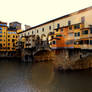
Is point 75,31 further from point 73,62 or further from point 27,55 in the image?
point 27,55

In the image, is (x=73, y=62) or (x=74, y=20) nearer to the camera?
(x=73, y=62)

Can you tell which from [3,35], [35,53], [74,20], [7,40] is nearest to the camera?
[74,20]

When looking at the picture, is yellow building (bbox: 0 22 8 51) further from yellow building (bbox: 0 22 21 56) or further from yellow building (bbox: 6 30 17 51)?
yellow building (bbox: 6 30 17 51)

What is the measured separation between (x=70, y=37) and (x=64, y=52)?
4764mm

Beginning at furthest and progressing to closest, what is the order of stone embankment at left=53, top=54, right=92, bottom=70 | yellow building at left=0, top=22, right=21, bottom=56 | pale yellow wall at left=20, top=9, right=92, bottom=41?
yellow building at left=0, top=22, right=21, bottom=56 < stone embankment at left=53, top=54, right=92, bottom=70 < pale yellow wall at left=20, top=9, right=92, bottom=41

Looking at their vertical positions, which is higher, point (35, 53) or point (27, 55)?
point (35, 53)

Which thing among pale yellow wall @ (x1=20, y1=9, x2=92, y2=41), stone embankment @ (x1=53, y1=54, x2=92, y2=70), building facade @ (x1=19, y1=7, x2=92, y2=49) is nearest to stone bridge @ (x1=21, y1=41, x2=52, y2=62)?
pale yellow wall @ (x1=20, y1=9, x2=92, y2=41)

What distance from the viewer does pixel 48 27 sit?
35.9 m

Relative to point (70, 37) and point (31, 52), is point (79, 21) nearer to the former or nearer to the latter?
point (70, 37)

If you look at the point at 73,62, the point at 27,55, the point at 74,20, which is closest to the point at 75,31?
the point at 74,20

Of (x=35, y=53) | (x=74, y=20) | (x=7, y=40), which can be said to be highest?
(x=74, y=20)

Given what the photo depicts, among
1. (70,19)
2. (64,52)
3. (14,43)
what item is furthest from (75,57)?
(14,43)

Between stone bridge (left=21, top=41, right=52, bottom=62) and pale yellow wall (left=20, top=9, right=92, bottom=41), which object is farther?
stone bridge (left=21, top=41, right=52, bottom=62)

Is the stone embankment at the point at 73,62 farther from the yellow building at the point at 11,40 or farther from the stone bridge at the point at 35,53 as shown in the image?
the yellow building at the point at 11,40
